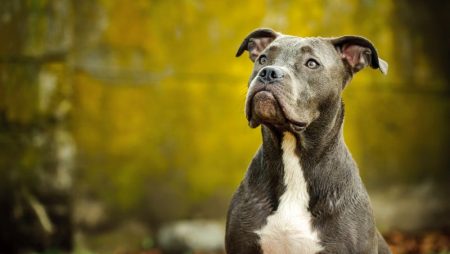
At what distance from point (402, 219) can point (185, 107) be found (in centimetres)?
273

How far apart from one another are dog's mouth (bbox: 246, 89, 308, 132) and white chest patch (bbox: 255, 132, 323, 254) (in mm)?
338

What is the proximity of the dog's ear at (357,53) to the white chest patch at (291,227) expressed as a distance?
82cm

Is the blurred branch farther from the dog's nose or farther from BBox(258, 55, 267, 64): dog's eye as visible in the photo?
the dog's nose

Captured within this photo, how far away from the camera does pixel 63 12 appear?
25.5 ft

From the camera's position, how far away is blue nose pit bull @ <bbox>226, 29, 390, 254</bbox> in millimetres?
4500

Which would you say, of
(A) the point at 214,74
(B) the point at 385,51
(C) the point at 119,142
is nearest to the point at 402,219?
(B) the point at 385,51

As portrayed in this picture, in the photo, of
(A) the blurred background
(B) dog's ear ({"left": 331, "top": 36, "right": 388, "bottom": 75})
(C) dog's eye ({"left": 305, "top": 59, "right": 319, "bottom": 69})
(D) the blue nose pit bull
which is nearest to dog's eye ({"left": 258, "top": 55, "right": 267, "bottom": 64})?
(D) the blue nose pit bull

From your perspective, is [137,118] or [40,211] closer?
[40,211]

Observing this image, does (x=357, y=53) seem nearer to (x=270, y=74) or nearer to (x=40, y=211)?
(x=270, y=74)

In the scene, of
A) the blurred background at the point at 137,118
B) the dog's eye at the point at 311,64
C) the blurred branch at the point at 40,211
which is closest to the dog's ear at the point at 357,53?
the dog's eye at the point at 311,64

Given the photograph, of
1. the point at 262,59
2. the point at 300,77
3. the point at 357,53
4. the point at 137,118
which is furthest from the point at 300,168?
the point at 137,118

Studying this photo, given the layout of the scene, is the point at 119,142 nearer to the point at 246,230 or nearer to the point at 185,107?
the point at 185,107

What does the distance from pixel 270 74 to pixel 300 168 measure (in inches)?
24.8

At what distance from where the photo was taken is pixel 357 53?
5.02 metres
